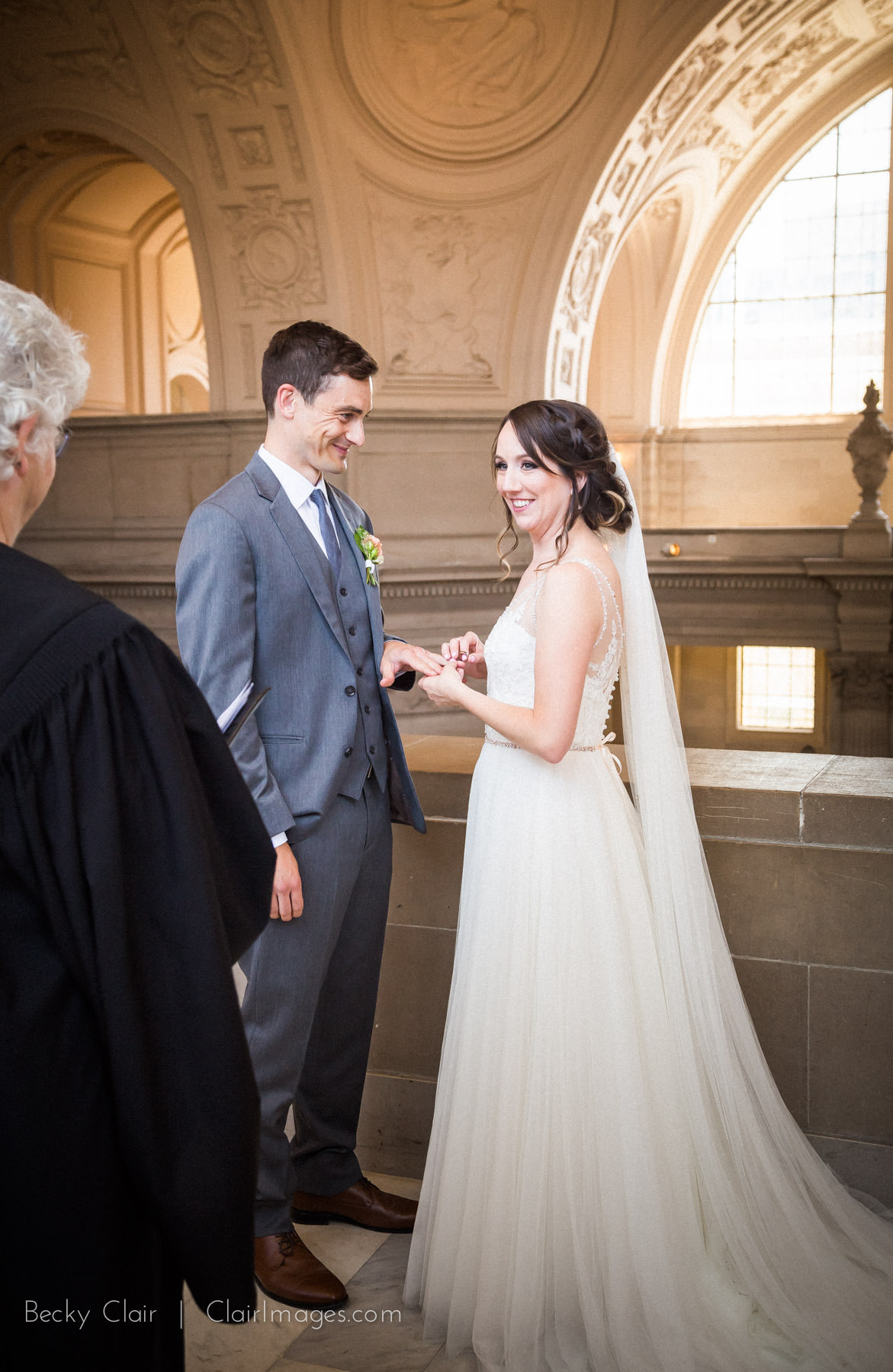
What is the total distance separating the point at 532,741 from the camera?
2527 mm

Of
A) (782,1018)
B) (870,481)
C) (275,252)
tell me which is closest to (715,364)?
(870,481)

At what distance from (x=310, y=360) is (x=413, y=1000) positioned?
1790 mm

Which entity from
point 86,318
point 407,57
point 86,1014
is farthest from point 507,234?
point 86,1014

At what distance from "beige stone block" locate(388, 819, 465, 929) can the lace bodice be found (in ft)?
1.84

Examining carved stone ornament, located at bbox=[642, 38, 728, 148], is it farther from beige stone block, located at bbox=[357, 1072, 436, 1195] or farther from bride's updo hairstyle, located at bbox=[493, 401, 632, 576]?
beige stone block, located at bbox=[357, 1072, 436, 1195]

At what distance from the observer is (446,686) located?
8.90ft

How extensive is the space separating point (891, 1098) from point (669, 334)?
15.3 metres

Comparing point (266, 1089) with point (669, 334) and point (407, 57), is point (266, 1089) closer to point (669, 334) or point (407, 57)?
point (407, 57)

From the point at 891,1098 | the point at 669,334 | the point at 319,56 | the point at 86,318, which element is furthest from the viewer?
the point at 669,334

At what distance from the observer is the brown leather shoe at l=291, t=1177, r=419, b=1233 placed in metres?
2.96

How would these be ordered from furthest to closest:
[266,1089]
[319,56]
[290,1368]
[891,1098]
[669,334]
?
[669,334]
[319,56]
[891,1098]
[266,1089]
[290,1368]

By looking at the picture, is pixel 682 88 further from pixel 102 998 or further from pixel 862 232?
pixel 102 998

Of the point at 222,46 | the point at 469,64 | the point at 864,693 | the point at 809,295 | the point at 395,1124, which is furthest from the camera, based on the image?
the point at 809,295

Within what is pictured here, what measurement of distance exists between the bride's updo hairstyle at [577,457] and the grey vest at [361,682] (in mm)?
401
